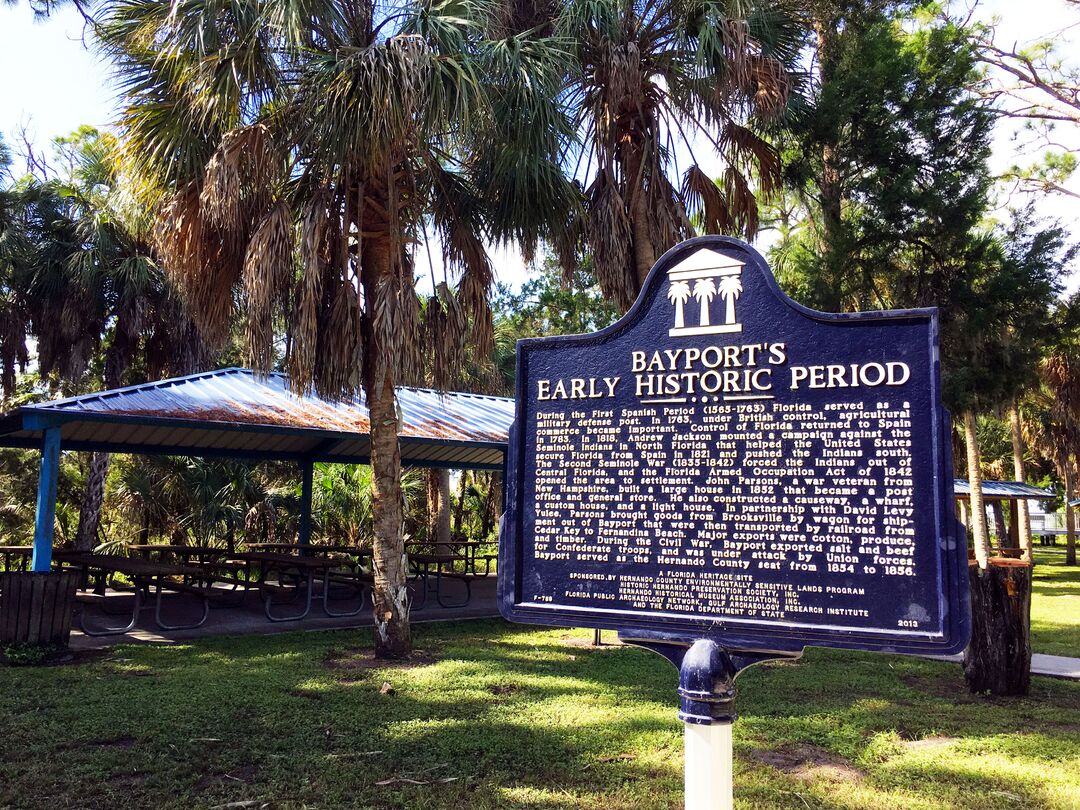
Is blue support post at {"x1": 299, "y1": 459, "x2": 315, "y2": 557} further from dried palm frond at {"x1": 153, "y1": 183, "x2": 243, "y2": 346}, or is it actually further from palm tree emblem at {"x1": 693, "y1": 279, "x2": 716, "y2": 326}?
palm tree emblem at {"x1": 693, "y1": 279, "x2": 716, "y2": 326}

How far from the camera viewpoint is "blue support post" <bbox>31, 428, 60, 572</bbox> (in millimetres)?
10156

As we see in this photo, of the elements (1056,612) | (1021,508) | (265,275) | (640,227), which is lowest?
(1056,612)

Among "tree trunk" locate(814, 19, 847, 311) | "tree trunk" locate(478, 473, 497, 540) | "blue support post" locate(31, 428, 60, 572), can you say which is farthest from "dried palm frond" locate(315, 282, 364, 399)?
"tree trunk" locate(478, 473, 497, 540)

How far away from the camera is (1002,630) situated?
7.77 meters

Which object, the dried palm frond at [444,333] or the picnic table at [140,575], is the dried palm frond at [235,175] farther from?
the picnic table at [140,575]

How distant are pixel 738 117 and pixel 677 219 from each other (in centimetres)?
144

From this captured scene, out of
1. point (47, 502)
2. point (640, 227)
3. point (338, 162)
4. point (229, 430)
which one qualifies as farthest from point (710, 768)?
point (47, 502)

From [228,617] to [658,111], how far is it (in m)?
9.23

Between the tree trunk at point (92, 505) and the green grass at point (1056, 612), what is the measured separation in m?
16.3

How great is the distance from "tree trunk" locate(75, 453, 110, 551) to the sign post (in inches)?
617

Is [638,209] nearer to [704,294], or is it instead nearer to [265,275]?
[265,275]

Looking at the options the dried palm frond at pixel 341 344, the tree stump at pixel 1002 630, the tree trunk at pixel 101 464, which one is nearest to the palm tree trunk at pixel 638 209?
the dried palm frond at pixel 341 344

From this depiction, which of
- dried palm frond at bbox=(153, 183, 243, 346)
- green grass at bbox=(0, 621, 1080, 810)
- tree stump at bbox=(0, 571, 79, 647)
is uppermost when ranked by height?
dried palm frond at bbox=(153, 183, 243, 346)

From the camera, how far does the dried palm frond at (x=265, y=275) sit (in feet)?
28.6
